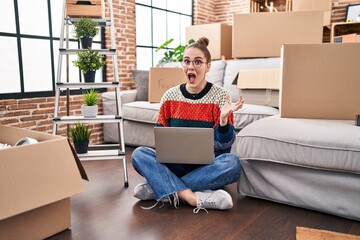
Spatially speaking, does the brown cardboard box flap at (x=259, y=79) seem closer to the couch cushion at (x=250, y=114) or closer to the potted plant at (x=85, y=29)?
the couch cushion at (x=250, y=114)

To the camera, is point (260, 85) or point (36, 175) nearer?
point (36, 175)

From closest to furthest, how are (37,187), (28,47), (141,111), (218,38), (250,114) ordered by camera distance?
(37,187)
(250,114)
(28,47)
(141,111)
(218,38)

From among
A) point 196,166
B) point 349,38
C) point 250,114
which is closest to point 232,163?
point 196,166

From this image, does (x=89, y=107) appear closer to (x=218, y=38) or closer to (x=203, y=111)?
(x=203, y=111)

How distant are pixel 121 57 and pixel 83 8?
1486mm

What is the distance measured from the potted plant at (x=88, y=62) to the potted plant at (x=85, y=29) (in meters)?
0.12

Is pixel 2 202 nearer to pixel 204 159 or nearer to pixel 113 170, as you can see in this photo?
pixel 204 159

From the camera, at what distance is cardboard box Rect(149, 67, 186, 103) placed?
327cm

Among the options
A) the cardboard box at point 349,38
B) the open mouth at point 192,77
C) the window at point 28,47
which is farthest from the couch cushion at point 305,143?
the cardboard box at point 349,38

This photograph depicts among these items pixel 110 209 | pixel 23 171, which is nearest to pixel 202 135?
pixel 110 209

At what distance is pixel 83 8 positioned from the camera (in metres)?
2.37

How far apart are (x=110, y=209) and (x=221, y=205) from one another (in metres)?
0.60

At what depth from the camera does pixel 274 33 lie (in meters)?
3.09

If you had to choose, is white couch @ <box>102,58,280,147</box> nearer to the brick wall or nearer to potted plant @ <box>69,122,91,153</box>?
the brick wall
